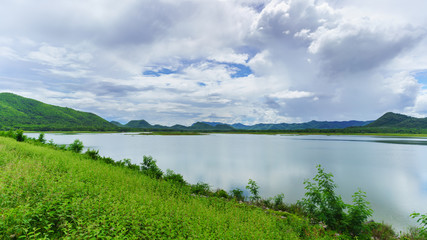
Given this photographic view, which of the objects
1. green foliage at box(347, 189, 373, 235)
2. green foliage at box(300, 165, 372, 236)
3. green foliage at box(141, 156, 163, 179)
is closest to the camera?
green foliage at box(347, 189, 373, 235)

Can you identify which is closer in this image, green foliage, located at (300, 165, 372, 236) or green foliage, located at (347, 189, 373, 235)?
green foliage, located at (347, 189, 373, 235)

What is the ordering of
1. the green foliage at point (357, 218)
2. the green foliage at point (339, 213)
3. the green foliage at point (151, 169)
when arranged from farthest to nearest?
the green foliage at point (151, 169) < the green foliage at point (339, 213) < the green foliage at point (357, 218)

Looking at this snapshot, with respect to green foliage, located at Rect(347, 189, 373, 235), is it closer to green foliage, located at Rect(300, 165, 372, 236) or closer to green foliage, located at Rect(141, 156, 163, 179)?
green foliage, located at Rect(300, 165, 372, 236)

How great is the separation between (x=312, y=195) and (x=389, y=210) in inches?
498

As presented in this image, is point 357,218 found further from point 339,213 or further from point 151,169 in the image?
point 151,169

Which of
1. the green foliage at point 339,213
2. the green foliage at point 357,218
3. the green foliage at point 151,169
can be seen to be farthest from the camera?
the green foliage at point 151,169

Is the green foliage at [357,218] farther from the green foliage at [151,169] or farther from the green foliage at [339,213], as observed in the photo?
the green foliage at [151,169]

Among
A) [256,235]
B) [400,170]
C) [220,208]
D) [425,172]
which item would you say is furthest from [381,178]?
[256,235]

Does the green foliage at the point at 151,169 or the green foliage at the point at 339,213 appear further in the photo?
the green foliage at the point at 151,169

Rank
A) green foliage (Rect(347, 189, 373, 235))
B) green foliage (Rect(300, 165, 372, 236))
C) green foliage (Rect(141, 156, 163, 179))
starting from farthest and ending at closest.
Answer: green foliage (Rect(141, 156, 163, 179)) < green foliage (Rect(300, 165, 372, 236)) < green foliage (Rect(347, 189, 373, 235))

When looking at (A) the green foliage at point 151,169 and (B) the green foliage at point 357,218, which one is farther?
(A) the green foliage at point 151,169

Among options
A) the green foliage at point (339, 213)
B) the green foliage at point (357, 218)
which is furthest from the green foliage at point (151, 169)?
the green foliage at point (357, 218)

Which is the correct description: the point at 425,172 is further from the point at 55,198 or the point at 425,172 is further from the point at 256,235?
the point at 55,198

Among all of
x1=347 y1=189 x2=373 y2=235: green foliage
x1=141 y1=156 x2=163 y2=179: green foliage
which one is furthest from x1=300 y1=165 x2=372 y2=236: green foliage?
x1=141 y1=156 x2=163 y2=179: green foliage
